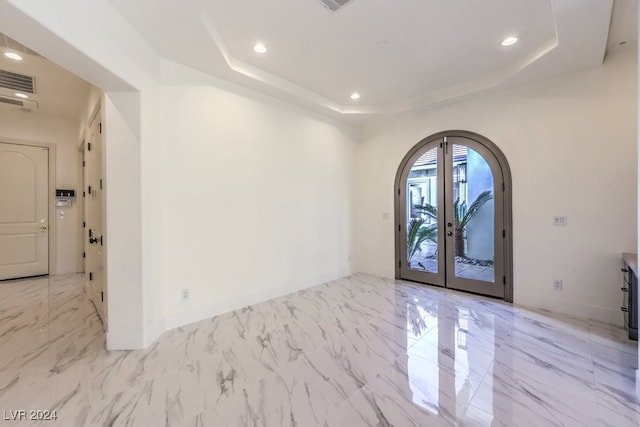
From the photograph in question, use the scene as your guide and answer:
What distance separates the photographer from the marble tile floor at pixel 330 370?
1.76 meters

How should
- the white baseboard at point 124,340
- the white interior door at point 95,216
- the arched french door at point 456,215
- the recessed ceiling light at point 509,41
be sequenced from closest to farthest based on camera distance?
the white baseboard at point 124,340
the recessed ceiling light at point 509,41
the white interior door at point 95,216
the arched french door at point 456,215

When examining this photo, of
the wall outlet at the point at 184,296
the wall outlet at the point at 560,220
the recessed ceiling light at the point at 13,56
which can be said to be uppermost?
the recessed ceiling light at the point at 13,56

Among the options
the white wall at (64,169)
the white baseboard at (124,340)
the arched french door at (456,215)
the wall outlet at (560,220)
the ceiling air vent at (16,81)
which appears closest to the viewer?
the white baseboard at (124,340)

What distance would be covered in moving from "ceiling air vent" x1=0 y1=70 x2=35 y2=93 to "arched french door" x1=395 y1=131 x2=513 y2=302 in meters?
5.54

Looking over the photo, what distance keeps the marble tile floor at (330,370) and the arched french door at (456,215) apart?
75cm

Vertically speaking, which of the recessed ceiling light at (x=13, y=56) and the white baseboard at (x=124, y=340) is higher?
the recessed ceiling light at (x=13, y=56)

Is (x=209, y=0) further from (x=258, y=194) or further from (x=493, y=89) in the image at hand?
(x=493, y=89)

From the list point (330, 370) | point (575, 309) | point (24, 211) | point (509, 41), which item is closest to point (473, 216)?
point (575, 309)

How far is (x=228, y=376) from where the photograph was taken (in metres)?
2.14

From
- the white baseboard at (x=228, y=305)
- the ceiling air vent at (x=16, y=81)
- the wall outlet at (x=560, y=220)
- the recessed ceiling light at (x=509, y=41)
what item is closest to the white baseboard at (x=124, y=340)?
the white baseboard at (x=228, y=305)

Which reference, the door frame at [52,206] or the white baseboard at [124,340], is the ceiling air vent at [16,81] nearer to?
the door frame at [52,206]

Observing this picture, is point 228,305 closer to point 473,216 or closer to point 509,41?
point 473,216

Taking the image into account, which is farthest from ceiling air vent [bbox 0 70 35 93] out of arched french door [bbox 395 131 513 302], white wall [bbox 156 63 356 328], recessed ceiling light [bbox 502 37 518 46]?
recessed ceiling light [bbox 502 37 518 46]

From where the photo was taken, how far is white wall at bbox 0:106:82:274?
502 centimetres
